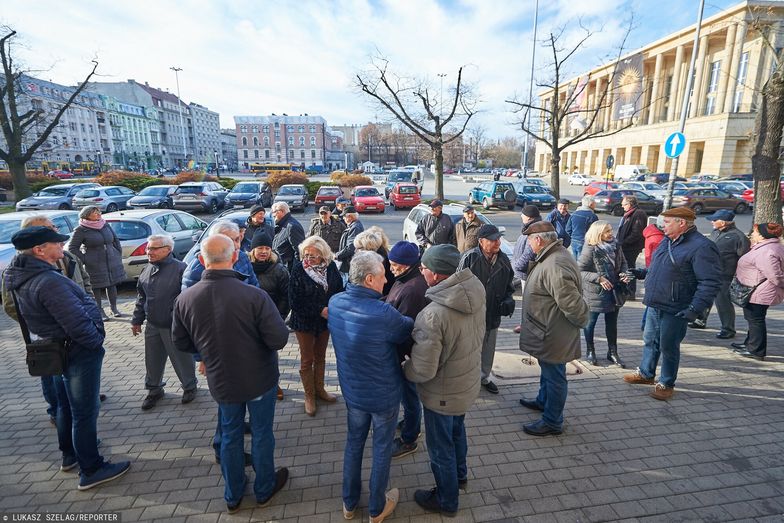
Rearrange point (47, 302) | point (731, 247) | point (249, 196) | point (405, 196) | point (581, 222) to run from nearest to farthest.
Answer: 1. point (47, 302)
2. point (731, 247)
3. point (581, 222)
4. point (249, 196)
5. point (405, 196)

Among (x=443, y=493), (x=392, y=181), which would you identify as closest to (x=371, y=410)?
(x=443, y=493)

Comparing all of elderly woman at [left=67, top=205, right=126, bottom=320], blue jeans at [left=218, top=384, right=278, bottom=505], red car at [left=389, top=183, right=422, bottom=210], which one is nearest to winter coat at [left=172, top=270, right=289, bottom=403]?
blue jeans at [left=218, top=384, right=278, bottom=505]

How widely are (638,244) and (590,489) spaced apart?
522 centimetres

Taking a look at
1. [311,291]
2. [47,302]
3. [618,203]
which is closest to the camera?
[47,302]

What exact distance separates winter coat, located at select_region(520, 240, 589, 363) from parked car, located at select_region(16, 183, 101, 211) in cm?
2394

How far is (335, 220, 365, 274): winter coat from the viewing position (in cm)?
617

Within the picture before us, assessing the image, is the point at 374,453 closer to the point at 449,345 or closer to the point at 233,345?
the point at 449,345

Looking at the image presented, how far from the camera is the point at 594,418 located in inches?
162

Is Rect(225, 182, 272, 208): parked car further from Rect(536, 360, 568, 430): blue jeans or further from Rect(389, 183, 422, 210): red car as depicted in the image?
Rect(536, 360, 568, 430): blue jeans

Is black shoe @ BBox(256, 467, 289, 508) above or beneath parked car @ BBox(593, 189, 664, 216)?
beneath

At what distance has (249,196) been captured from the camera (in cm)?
2169

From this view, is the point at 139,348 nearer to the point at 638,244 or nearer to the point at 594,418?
the point at 594,418

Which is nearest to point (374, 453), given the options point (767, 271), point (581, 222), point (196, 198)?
point (767, 271)

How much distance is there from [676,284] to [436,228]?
14.3ft
